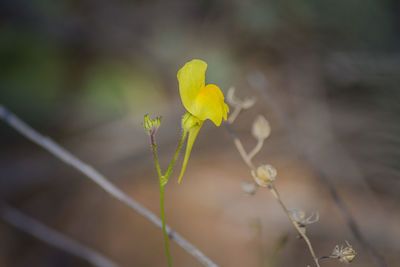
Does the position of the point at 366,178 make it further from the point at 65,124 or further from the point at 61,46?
the point at 61,46

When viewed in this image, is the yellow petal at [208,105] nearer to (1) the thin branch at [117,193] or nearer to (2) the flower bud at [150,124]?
(2) the flower bud at [150,124]

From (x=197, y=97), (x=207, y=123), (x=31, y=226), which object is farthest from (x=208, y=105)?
(x=207, y=123)

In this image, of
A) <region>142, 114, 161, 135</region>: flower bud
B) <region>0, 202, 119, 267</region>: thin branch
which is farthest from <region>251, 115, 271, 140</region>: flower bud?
<region>0, 202, 119, 267</region>: thin branch

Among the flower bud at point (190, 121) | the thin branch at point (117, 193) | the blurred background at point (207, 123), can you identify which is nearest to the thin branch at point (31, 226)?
the blurred background at point (207, 123)

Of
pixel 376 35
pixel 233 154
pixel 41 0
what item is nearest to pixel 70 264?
pixel 233 154

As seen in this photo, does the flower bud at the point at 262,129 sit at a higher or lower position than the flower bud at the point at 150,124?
lower

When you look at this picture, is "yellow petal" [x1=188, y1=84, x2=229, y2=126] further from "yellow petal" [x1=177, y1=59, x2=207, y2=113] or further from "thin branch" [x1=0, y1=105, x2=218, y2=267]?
"thin branch" [x1=0, y1=105, x2=218, y2=267]
